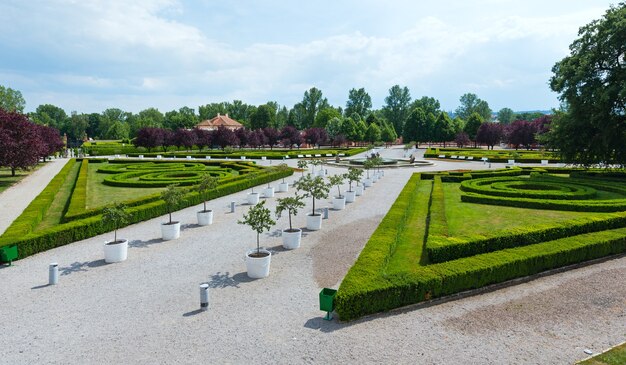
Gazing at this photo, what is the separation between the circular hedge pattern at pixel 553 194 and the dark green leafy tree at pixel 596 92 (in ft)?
9.45

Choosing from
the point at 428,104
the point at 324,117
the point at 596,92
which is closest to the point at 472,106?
the point at 428,104

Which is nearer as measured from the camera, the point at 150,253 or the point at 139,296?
A: the point at 139,296

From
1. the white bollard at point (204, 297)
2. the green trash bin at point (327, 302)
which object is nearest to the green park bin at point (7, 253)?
the white bollard at point (204, 297)

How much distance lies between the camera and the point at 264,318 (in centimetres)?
978

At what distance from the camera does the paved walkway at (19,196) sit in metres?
19.8

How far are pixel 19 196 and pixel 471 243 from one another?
2777cm

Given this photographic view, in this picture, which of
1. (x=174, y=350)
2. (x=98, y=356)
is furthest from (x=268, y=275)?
(x=98, y=356)

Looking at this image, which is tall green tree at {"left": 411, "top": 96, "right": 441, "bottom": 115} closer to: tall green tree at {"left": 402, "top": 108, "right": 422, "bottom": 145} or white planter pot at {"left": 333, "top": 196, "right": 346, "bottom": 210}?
tall green tree at {"left": 402, "top": 108, "right": 422, "bottom": 145}

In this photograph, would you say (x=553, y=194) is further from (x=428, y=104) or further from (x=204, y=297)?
(x=428, y=104)

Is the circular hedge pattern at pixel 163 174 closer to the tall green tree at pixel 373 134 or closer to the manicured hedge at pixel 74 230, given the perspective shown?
the manicured hedge at pixel 74 230

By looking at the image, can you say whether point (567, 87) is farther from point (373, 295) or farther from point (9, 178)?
point (9, 178)

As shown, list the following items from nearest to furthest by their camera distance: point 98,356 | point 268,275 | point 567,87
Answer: point 98,356 → point 268,275 → point 567,87

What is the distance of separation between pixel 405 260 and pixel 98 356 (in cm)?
937

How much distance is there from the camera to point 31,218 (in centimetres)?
1781
